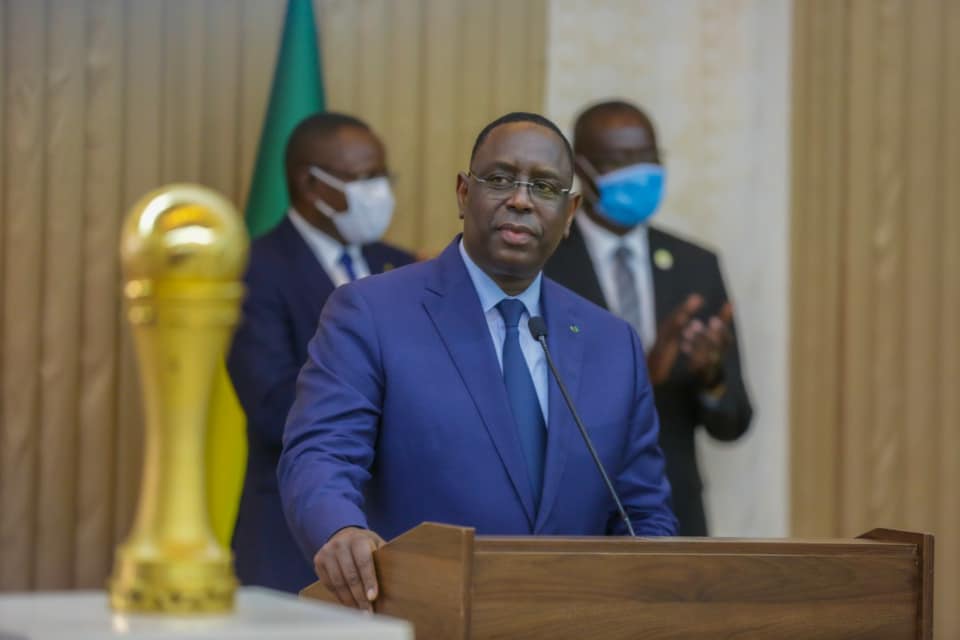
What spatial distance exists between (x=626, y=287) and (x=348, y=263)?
3.23ft

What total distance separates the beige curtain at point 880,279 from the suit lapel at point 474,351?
3450mm

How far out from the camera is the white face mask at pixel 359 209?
5.10 meters

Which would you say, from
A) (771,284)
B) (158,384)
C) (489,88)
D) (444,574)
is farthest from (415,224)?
(158,384)

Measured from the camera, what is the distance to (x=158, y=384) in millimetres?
1443

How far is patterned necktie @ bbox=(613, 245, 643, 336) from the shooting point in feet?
17.8

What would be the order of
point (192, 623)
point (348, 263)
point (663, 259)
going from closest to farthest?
point (192, 623) < point (348, 263) < point (663, 259)

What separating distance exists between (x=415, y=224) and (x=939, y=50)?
86.8 inches

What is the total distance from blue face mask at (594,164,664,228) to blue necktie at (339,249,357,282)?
0.87 m

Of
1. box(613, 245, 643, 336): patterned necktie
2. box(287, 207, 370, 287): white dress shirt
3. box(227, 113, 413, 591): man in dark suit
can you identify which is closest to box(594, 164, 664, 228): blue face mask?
box(613, 245, 643, 336): patterned necktie

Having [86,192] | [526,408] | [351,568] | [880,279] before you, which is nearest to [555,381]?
[526,408]

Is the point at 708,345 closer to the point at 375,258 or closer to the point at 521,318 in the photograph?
the point at 375,258

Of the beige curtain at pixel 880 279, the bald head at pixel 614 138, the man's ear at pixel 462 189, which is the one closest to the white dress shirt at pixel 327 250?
the bald head at pixel 614 138

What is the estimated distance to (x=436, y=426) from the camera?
3209 millimetres

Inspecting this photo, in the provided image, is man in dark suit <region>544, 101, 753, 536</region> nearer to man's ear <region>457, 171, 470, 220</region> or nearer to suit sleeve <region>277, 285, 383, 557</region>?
man's ear <region>457, 171, 470, 220</region>
